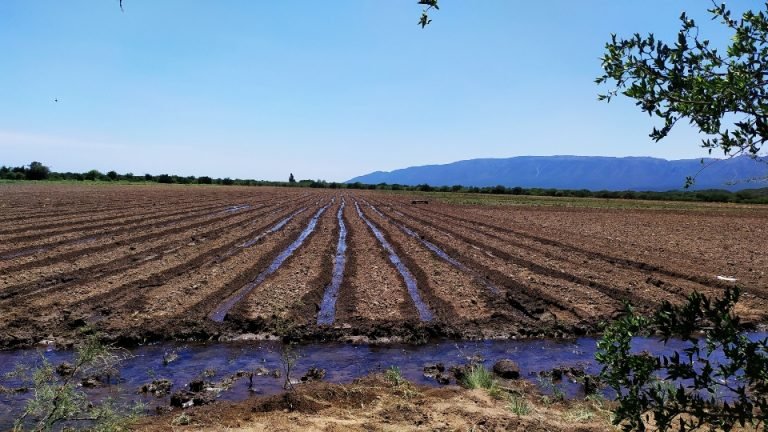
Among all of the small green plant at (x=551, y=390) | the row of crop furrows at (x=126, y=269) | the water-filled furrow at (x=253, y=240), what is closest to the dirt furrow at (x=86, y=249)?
the row of crop furrows at (x=126, y=269)

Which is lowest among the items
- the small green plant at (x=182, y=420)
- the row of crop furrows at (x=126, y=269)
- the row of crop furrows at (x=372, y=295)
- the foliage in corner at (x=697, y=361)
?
the small green plant at (x=182, y=420)

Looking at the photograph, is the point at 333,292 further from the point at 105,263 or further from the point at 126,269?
the point at 105,263

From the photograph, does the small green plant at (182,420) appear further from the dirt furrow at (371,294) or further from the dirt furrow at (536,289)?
the dirt furrow at (536,289)

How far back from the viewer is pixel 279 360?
25.1ft

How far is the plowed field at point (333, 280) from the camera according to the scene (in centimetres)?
909

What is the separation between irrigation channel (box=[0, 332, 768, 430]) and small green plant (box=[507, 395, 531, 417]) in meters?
0.88

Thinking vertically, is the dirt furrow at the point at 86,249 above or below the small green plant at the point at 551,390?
above

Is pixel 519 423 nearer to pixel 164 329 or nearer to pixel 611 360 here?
pixel 611 360

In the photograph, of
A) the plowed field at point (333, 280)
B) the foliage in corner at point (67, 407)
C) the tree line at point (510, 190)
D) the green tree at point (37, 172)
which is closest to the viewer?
the foliage in corner at point (67, 407)

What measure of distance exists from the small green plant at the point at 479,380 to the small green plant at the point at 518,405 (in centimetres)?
38

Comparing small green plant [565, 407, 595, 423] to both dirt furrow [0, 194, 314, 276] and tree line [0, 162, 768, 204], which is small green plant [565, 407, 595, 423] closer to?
dirt furrow [0, 194, 314, 276]

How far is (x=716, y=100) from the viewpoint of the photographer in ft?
9.01

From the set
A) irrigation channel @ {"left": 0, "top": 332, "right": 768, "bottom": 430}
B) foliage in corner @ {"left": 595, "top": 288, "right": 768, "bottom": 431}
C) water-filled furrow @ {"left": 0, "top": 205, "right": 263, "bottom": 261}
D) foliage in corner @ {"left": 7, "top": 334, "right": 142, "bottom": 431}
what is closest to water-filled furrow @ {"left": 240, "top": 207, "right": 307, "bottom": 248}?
water-filled furrow @ {"left": 0, "top": 205, "right": 263, "bottom": 261}

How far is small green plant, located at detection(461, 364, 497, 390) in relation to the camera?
21.2 ft
